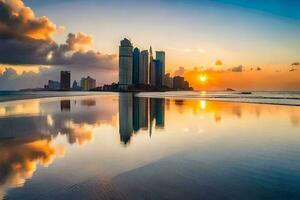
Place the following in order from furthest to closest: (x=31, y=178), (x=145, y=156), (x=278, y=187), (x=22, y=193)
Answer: (x=145, y=156)
(x=31, y=178)
(x=278, y=187)
(x=22, y=193)

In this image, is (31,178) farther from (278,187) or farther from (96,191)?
(278,187)

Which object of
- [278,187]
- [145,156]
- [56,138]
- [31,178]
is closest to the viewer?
[278,187]

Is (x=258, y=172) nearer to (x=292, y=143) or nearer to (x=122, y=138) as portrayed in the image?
(x=292, y=143)

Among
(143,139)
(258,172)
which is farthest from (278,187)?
(143,139)

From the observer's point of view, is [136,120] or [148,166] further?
[136,120]

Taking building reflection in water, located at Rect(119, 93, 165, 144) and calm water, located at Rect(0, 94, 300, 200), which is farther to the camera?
building reflection in water, located at Rect(119, 93, 165, 144)

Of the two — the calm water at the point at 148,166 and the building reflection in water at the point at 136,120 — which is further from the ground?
the building reflection in water at the point at 136,120

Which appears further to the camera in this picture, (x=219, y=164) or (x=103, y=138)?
(x=103, y=138)

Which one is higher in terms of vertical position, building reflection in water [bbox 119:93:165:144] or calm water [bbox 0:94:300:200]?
building reflection in water [bbox 119:93:165:144]

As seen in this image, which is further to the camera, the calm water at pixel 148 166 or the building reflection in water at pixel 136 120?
the building reflection in water at pixel 136 120

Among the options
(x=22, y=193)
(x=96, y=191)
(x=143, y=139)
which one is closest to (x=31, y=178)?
(x=22, y=193)

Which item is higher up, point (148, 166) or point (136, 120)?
point (136, 120)

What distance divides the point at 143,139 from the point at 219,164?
23.5 ft

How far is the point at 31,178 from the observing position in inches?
375
